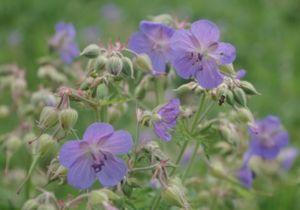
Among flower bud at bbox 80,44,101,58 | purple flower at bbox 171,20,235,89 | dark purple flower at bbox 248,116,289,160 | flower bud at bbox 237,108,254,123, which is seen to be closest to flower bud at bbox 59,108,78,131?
flower bud at bbox 80,44,101,58

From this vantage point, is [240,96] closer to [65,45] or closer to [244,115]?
[244,115]

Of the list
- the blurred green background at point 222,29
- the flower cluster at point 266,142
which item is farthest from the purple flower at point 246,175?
the blurred green background at point 222,29

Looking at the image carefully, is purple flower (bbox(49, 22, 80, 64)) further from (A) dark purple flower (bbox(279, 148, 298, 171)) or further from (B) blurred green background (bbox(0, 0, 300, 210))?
(B) blurred green background (bbox(0, 0, 300, 210))

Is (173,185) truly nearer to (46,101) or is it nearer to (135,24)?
(46,101)

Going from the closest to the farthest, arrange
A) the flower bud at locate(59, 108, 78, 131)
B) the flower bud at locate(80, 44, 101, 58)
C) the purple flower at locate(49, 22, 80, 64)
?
the flower bud at locate(59, 108, 78, 131), the flower bud at locate(80, 44, 101, 58), the purple flower at locate(49, 22, 80, 64)

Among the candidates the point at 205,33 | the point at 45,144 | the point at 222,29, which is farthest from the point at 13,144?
the point at 222,29

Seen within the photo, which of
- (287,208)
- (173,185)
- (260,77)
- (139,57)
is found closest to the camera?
(173,185)

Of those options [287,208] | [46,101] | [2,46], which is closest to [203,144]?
[46,101]
